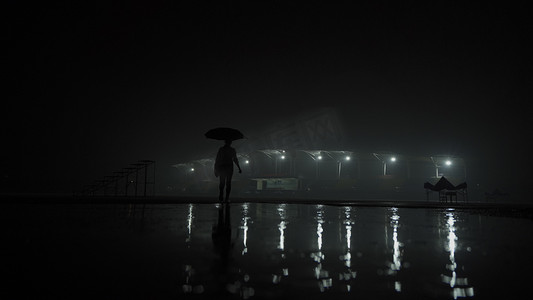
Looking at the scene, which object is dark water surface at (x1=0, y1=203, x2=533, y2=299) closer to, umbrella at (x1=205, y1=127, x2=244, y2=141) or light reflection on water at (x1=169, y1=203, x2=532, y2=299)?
light reflection on water at (x1=169, y1=203, x2=532, y2=299)

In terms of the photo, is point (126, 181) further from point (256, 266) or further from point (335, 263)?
point (335, 263)

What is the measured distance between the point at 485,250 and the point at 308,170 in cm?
3932

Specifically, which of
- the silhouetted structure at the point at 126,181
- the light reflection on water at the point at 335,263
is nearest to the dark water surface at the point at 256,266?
the light reflection on water at the point at 335,263

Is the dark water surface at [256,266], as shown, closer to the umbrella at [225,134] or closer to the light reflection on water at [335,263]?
the light reflection on water at [335,263]

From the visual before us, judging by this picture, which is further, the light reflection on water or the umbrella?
the umbrella

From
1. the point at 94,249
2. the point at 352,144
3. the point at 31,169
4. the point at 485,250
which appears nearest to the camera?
the point at 94,249

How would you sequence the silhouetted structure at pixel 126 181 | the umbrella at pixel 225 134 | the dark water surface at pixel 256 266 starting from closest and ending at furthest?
the dark water surface at pixel 256 266
the umbrella at pixel 225 134
the silhouetted structure at pixel 126 181

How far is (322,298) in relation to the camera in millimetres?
1384

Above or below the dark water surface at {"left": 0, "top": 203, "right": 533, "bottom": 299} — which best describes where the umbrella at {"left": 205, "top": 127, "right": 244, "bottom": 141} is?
above

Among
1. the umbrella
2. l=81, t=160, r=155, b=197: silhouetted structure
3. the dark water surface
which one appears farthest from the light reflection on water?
l=81, t=160, r=155, b=197: silhouetted structure

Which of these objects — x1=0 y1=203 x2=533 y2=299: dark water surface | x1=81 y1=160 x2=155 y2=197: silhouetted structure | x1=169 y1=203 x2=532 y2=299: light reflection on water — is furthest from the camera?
x1=81 y1=160 x2=155 y2=197: silhouetted structure

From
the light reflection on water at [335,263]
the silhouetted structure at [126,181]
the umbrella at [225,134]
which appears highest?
the umbrella at [225,134]

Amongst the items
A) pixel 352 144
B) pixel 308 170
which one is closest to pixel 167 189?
pixel 308 170

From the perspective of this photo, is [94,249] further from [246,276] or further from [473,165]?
[473,165]
